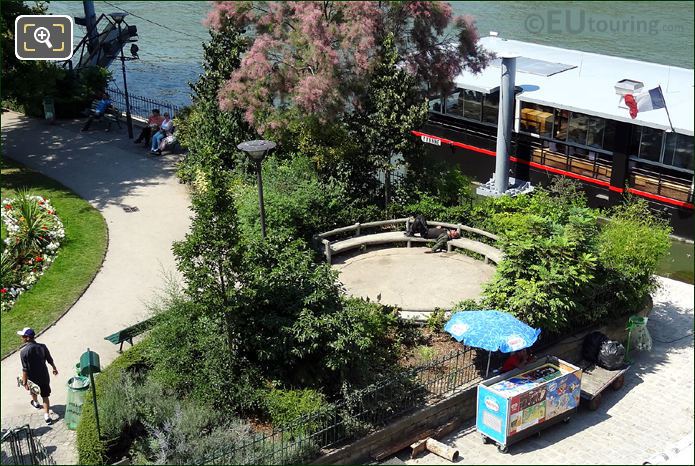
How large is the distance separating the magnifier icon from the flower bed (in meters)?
3.72

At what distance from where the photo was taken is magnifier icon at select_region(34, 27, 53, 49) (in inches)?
524

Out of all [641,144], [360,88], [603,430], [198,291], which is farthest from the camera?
[641,144]

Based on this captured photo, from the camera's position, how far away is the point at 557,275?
13.5 m

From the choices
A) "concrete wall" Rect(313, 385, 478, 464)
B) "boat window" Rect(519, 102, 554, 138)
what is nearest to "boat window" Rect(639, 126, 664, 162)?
"boat window" Rect(519, 102, 554, 138)

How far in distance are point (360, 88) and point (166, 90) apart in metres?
15.5

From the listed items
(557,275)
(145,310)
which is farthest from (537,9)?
Answer: (145,310)

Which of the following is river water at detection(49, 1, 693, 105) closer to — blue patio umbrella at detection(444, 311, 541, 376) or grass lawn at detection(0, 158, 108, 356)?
grass lawn at detection(0, 158, 108, 356)

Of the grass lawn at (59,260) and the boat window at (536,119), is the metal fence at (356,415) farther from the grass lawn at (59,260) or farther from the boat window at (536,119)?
the boat window at (536,119)

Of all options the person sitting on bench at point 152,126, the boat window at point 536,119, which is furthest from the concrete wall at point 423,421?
the person sitting on bench at point 152,126

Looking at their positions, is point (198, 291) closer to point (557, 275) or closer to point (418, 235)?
point (557, 275)

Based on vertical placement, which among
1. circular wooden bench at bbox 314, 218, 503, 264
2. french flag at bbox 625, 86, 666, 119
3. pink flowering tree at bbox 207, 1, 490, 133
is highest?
pink flowering tree at bbox 207, 1, 490, 133

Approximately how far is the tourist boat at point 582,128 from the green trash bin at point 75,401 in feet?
37.0

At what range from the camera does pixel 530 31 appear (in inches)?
1184

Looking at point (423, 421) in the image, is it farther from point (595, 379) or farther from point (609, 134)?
point (609, 134)
